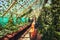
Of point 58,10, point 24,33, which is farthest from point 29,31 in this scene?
point 58,10

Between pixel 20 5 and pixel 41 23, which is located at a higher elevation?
pixel 20 5

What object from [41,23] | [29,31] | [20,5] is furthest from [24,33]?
[20,5]

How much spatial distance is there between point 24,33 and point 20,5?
1.11 meters

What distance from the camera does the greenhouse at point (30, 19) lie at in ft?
Result: 22.4

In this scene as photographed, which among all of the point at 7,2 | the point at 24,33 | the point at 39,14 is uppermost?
the point at 7,2

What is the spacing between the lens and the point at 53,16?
22.9ft

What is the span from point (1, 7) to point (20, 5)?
1.74ft

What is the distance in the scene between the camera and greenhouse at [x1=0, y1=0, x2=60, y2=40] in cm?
682

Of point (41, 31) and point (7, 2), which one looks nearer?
point (7, 2)

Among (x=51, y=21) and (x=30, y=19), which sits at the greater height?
(x=30, y=19)

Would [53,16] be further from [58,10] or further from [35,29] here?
[35,29]

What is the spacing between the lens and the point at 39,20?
728 cm

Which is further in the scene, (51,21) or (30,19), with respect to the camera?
(30,19)

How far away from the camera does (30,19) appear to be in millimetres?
7484
